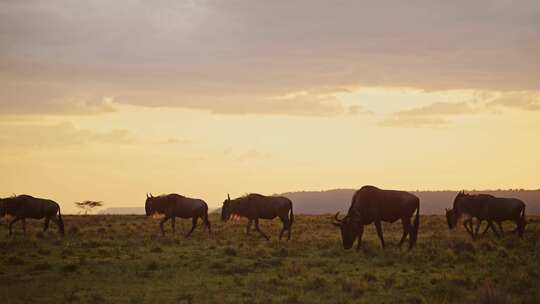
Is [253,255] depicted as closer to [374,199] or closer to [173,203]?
[374,199]

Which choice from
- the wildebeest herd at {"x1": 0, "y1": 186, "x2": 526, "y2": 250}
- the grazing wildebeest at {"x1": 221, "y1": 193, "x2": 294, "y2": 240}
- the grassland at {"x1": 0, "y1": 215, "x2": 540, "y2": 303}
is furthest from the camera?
the grazing wildebeest at {"x1": 221, "y1": 193, "x2": 294, "y2": 240}

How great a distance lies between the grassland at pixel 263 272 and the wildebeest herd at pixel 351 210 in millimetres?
1378

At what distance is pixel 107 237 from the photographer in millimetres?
30531

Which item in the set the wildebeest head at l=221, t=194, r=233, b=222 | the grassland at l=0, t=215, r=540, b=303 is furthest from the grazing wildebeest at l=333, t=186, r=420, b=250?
the wildebeest head at l=221, t=194, r=233, b=222

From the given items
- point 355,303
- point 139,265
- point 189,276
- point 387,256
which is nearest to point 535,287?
point 355,303

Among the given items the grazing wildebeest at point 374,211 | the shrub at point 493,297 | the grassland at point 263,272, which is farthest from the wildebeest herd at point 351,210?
the shrub at point 493,297

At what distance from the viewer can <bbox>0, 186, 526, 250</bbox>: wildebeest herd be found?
24969 millimetres

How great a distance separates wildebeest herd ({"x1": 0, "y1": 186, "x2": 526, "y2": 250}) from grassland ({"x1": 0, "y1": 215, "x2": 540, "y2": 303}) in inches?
54.2

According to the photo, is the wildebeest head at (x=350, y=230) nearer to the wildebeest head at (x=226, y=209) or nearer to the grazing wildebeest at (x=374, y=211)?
the grazing wildebeest at (x=374, y=211)

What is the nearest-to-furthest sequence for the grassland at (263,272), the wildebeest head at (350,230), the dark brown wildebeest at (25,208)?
1. the grassland at (263,272)
2. the wildebeest head at (350,230)
3. the dark brown wildebeest at (25,208)

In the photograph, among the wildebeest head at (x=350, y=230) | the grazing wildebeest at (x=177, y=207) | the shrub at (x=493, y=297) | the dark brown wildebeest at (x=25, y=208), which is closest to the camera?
the shrub at (x=493, y=297)

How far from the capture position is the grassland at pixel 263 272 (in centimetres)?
1486

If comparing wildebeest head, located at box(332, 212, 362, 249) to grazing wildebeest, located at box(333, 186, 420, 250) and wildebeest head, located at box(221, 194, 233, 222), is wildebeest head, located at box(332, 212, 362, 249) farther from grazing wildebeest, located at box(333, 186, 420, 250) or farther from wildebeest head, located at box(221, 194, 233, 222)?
wildebeest head, located at box(221, 194, 233, 222)

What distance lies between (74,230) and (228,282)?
20045mm
